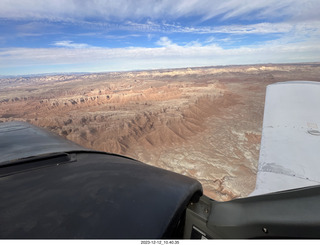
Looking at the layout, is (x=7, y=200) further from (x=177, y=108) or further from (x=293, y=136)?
(x=177, y=108)

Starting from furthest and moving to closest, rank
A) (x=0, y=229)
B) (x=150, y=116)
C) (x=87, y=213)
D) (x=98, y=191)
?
(x=150, y=116), (x=98, y=191), (x=87, y=213), (x=0, y=229)

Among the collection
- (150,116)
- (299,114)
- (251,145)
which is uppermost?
(299,114)

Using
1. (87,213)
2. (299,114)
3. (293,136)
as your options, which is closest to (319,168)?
(293,136)

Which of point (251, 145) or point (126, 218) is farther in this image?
point (251, 145)

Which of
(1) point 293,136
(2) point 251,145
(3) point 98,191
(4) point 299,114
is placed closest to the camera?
(3) point 98,191

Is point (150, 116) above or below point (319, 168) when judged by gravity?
below

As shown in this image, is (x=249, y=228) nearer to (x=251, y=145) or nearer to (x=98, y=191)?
(x=98, y=191)
